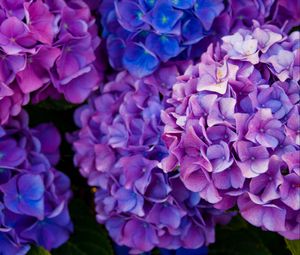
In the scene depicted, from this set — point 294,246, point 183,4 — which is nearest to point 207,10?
point 183,4

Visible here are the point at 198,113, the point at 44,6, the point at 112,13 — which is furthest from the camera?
the point at 112,13

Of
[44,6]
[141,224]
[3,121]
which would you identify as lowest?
[141,224]

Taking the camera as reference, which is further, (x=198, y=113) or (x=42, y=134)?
(x=42, y=134)

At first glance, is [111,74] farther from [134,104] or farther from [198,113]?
[198,113]

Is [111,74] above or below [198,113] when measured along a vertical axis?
below

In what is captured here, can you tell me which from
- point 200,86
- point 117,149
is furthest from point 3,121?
point 200,86

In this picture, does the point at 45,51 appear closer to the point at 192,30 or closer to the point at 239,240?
the point at 192,30

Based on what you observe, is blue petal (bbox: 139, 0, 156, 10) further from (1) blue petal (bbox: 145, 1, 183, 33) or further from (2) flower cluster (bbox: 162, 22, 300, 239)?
(2) flower cluster (bbox: 162, 22, 300, 239)
